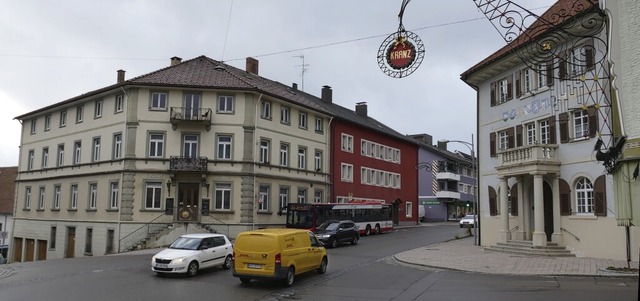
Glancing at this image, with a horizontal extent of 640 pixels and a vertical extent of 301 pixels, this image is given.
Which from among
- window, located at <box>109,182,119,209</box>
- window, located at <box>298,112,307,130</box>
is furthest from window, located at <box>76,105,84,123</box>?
window, located at <box>298,112,307,130</box>

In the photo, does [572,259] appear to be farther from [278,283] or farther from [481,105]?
[278,283]

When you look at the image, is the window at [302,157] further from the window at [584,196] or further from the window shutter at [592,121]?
the window shutter at [592,121]

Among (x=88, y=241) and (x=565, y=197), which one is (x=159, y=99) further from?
(x=565, y=197)

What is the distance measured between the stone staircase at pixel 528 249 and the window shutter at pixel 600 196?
2544mm

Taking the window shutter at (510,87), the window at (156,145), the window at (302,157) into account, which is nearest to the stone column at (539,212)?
the window shutter at (510,87)

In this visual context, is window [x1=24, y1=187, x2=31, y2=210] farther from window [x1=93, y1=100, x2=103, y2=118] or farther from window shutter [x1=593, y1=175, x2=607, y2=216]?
window shutter [x1=593, y1=175, x2=607, y2=216]

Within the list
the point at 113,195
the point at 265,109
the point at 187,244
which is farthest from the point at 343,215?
the point at 187,244

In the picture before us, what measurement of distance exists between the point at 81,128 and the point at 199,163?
1166 cm

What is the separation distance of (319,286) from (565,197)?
47.4 ft

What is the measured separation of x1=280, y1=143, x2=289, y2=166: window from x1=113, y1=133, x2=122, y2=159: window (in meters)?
11.3

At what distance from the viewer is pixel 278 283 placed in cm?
1611

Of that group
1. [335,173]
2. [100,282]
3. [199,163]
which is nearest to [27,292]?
[100,282]

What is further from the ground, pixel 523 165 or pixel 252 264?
pixel 523 165

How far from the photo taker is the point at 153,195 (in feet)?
112
